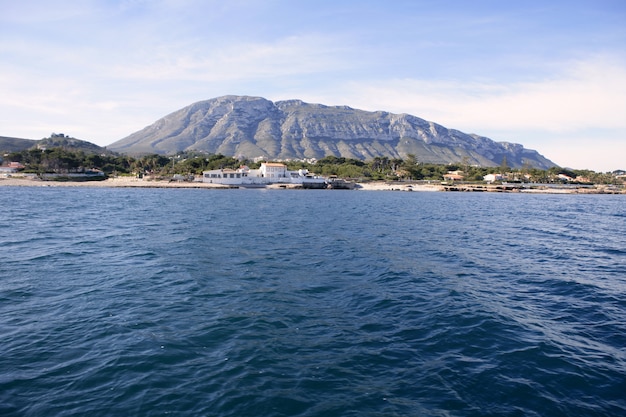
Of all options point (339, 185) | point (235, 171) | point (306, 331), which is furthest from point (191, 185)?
point (306, 331)

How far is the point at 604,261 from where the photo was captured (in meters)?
22.8

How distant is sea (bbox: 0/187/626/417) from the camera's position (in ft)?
26.8

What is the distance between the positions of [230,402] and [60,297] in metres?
10.1

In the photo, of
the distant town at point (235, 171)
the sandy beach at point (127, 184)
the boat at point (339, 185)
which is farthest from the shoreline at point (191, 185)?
the distant town at point (235, 171)

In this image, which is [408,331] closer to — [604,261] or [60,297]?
[60,297]

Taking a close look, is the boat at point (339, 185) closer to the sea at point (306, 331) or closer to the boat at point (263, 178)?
the boat at point (263, 178)

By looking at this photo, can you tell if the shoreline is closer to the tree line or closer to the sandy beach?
the sandy beach

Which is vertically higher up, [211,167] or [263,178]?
[211,167]

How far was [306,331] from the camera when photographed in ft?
38.1

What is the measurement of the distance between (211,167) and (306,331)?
13071cm

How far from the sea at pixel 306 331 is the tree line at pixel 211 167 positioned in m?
118

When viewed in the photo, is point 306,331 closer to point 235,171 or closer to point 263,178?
point 263,178

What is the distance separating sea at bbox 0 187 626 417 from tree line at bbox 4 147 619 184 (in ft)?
386

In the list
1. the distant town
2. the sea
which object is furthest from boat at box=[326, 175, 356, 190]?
the sea
